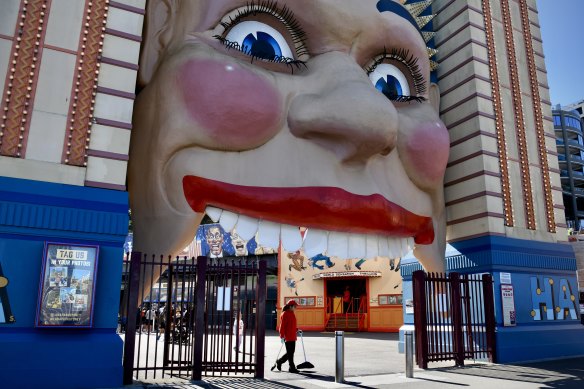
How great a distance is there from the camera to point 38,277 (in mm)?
5949

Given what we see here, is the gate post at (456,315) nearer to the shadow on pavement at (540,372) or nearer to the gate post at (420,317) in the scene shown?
the shadow on pavement at (540,372)

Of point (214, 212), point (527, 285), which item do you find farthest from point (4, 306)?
point (527, 285)

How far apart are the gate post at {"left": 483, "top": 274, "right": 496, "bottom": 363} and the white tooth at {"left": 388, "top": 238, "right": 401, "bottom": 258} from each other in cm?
279

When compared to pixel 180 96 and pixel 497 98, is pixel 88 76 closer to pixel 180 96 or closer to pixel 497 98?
pixel 180 96

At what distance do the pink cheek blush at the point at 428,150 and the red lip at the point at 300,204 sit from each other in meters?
0.98

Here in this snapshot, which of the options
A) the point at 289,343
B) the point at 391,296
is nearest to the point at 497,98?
the point at 289,343

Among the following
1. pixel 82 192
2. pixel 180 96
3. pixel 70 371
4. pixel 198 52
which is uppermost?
pixel 198 52

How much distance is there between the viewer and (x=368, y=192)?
718 centimetres

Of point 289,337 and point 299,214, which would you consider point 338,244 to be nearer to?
point 299,214

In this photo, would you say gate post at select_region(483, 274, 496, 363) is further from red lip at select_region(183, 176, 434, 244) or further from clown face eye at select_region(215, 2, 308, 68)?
clown face eye at select_region(215, 2, 308, 68)

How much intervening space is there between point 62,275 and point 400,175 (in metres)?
4.87

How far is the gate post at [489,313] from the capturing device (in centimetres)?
955

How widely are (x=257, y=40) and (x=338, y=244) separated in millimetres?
3101

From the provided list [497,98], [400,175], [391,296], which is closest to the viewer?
[400,175]
